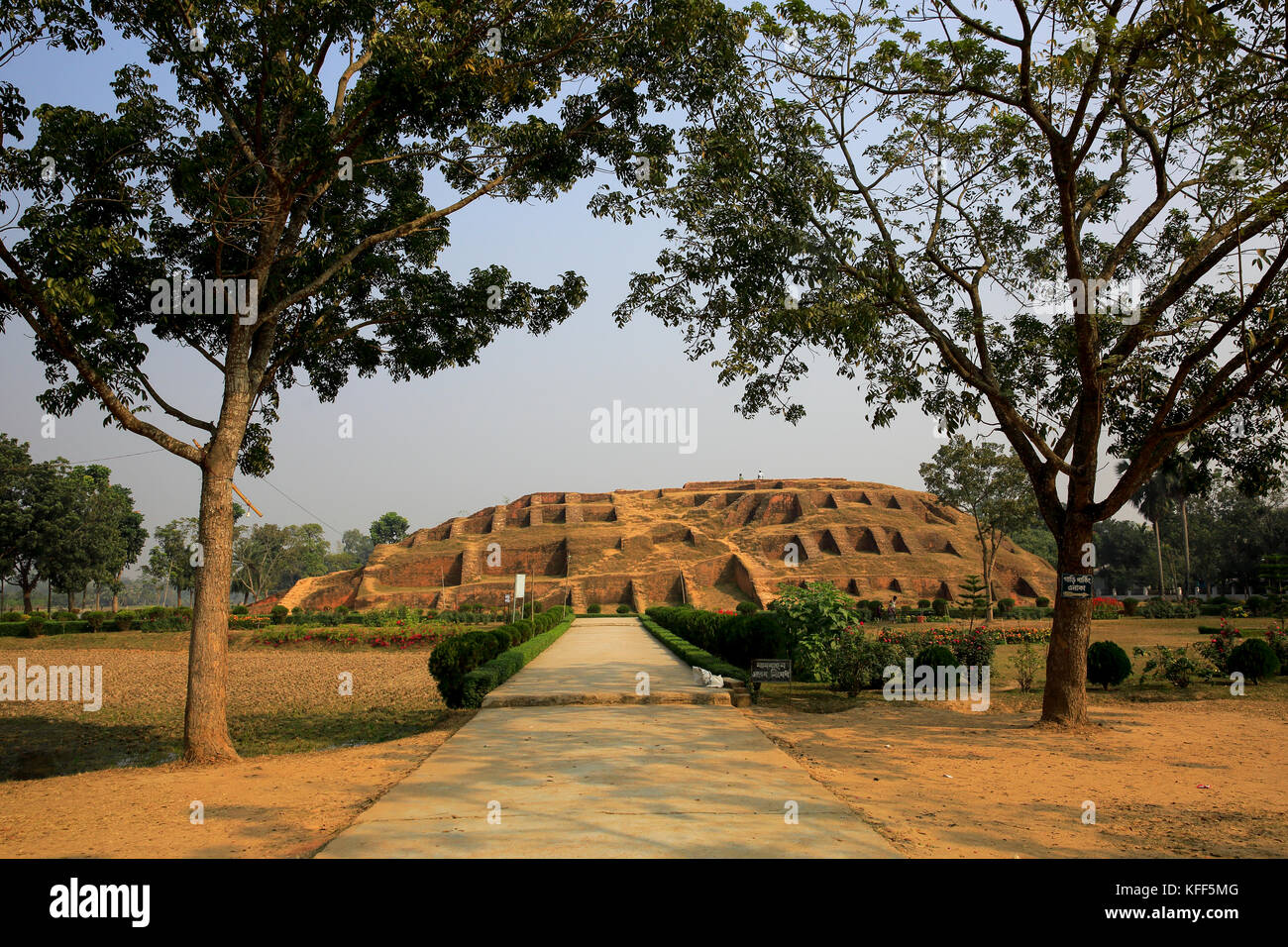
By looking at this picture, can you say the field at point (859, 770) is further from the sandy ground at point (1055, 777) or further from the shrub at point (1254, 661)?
the shrub at point (1254, 661)

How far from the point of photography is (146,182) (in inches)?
287

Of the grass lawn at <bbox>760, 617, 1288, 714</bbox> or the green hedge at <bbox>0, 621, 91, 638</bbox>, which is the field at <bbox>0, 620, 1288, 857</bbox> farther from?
the green hedge at <bbox>0, 621, 91, 638</bbox>

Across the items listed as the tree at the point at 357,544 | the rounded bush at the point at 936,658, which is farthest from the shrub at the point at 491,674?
the tree at the point at 357,544

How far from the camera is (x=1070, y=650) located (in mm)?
7453

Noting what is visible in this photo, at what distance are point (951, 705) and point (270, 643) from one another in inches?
755

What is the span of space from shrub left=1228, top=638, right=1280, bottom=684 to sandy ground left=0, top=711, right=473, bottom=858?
10.6 meters

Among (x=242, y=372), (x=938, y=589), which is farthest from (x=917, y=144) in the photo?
(x=938, y=589)

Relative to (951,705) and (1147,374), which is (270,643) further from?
Result: (1147,374)

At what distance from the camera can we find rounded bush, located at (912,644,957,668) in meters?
10.4

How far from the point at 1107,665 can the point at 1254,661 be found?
7.21ft

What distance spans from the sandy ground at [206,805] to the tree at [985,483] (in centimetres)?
2237

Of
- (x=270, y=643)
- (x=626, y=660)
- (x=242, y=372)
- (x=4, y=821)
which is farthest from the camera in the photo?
(x=270, y=643)

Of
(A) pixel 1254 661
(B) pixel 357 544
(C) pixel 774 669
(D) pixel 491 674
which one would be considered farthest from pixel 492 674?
(B) pixel 357 544

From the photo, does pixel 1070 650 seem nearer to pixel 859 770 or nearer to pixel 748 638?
pixel 859 770
